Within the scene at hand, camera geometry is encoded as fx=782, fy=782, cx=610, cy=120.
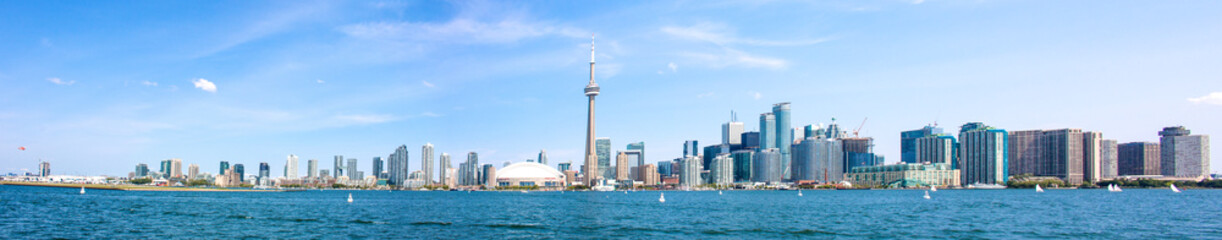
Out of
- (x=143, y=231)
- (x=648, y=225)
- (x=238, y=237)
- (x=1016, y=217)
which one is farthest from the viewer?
(x=1016, y=217)

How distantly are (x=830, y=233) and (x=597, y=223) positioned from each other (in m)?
23.7

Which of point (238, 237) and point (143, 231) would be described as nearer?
point (238, 237)

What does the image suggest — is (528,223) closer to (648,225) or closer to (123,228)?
(648,225)

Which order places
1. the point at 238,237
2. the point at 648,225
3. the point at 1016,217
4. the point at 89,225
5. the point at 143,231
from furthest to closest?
the point at 1016,217 < the point at 648,225 < the point at 89,225 < the point at 143,231 < the point at 238,237

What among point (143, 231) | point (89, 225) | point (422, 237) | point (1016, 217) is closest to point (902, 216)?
point (1016, 217)

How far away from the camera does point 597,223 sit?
79062 millimetres

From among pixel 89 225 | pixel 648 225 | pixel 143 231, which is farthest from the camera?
pixel 648 225

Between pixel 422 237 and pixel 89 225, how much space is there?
33408 mm

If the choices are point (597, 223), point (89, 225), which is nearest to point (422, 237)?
point (597, 223)

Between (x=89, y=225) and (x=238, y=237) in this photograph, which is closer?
(x=238, y=237)

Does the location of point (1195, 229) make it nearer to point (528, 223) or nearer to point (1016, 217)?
point (1016, 217)

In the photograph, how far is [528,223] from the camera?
78438mm

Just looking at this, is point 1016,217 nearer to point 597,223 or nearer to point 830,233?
point 830,233

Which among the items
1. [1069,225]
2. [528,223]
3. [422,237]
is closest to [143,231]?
[422,237]
